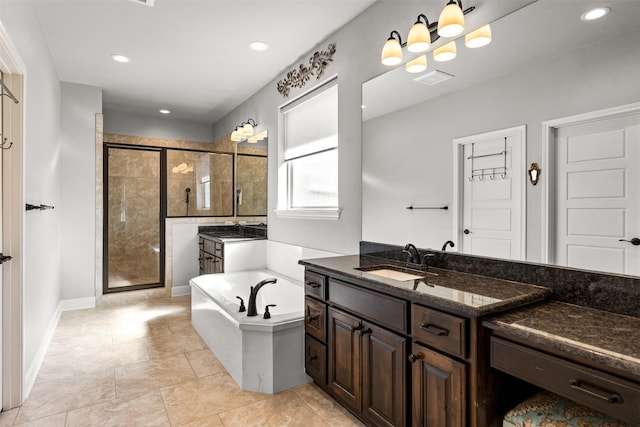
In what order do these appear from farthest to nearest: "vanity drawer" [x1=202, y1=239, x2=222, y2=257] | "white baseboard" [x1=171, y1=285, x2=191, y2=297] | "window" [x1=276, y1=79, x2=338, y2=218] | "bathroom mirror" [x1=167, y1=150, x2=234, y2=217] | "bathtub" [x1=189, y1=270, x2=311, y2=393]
Answer: "bathroom mirror" [x1=167, y1=150, x2=234, y2=217]
"white baseboard" [x1=171, y1=285, x2=191, y2=297]
"vanity drawer" [x1=202, y1=239, x2=222, y2=257]
"window" [x1=276, y1=79, x2=338, y2=218]
"bathtub" [x1=189, y1=270, x2=311, y2=393]

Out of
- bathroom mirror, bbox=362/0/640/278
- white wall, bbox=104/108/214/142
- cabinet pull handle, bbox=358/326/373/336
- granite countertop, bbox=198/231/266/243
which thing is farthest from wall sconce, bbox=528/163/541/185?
white wall, bbox=104/108/214/142

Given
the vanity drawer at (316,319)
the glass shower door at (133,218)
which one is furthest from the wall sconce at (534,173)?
the glass shower door at (133,218)

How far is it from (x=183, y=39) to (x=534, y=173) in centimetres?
294

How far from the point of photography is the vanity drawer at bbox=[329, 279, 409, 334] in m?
1.63

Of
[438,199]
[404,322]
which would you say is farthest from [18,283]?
[438,199]

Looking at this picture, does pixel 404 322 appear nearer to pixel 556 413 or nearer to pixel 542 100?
pixel 556 413

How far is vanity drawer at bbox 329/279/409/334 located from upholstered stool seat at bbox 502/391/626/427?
50 cm

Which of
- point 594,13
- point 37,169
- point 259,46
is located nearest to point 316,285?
point 594,13

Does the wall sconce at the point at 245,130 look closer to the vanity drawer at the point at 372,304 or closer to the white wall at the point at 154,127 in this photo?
the white wall at the point at 154,127

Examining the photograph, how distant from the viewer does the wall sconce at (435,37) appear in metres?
1.83

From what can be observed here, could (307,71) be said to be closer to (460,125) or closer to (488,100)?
(460,125)

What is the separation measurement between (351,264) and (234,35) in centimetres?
219

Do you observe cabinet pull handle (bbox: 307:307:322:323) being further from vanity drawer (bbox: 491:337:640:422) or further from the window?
vanity drawer (bbox: 491:337:640:422)

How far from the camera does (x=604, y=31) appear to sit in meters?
1.42
